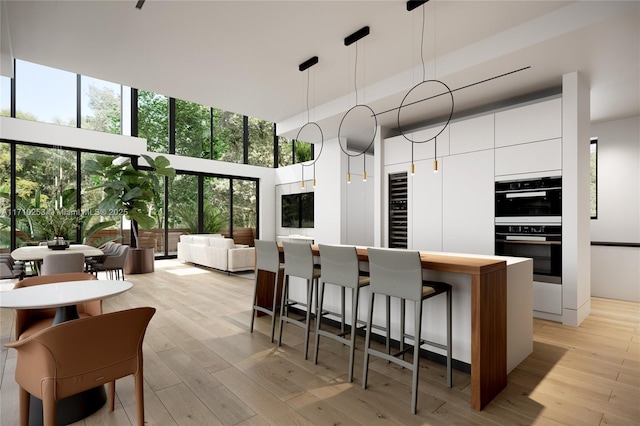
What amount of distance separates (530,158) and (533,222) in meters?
0.79

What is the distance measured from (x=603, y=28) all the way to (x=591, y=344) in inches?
115

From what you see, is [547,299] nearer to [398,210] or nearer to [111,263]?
[398,210]

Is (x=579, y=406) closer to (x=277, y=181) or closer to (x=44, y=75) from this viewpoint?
(x=277, y=181)

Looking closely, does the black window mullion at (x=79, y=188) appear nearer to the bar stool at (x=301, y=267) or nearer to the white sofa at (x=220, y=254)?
the white sofa at (x=220, y=254)

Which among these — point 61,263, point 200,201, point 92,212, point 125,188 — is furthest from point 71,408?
point 200,201

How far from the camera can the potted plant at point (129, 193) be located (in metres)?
6.87

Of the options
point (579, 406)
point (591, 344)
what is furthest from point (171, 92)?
point (591, 344)

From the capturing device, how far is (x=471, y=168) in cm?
463

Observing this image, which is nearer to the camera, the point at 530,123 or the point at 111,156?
the point at 530,123

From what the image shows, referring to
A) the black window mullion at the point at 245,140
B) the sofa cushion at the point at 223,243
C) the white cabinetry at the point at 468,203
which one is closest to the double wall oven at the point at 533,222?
the white cabinetry at the point at 468,203

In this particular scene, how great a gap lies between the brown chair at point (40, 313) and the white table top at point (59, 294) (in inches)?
4.4

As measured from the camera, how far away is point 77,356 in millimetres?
1504

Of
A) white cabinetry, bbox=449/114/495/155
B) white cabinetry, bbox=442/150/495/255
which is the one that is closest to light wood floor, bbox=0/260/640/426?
white cabinetry, bbox=442/150/495/255

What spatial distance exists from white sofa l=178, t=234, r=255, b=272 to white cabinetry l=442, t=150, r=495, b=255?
4.00 metres
